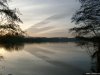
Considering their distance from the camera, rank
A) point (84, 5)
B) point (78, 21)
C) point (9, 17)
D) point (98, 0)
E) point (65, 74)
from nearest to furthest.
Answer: point (9, 17) → point (98, 0) → point (84, 5) → point (78, 21) → point (65, 74)

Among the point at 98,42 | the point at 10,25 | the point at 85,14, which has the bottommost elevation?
the point at 98,42

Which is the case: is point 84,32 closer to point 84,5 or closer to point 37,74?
point 84,5

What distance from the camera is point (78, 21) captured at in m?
16.7

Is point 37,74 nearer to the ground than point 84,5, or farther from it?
nearer to the ground

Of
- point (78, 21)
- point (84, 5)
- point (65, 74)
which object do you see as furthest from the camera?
point (65, 74)

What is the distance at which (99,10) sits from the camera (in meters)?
14.4

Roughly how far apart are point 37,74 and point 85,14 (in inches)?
676

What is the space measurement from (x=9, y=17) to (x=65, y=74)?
2268cm

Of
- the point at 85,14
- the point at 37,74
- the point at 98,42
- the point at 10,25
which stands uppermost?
the point at 85,14

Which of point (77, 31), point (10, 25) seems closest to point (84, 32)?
point (77, 31)

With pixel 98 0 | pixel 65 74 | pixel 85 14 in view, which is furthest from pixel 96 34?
pixel 65 74

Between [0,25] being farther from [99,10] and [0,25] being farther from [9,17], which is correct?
[99,10]

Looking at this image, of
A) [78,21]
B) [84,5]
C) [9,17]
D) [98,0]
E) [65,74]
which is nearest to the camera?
[9,17]

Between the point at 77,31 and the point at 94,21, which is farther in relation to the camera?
the point at 77,31
